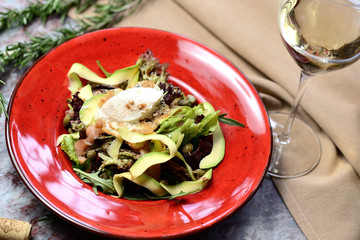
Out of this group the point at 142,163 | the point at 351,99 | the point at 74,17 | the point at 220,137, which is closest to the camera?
the point at 142,163

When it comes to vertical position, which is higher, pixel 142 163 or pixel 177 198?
pixel 142 163

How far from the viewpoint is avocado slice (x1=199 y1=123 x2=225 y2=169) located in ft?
6.84

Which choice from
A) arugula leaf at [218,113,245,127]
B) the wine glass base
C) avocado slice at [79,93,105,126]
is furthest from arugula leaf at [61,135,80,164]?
the wine glass base

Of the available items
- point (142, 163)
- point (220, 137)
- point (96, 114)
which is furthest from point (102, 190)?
point (220, 137)

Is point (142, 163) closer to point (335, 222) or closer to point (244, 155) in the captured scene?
point (244, 155)

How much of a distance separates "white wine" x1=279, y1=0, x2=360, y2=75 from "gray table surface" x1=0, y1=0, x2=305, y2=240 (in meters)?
0.80

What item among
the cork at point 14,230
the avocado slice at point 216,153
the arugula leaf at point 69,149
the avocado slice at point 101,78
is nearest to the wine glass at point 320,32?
the avocado slice at point 216,153

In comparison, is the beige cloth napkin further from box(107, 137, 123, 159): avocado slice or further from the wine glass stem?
box(107, 137, 123, 159): avocado slice

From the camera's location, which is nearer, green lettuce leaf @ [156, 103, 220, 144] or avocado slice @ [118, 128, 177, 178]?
avocado slice @ [118, 128, 177, 178]

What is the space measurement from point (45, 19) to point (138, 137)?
5.45ft

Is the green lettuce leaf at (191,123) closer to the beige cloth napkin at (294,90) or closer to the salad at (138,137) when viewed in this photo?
the salad at (138,137)

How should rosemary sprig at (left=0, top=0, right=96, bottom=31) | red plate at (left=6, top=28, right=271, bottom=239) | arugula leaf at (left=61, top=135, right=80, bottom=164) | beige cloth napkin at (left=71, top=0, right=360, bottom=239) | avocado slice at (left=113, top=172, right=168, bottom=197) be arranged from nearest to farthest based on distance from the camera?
red plate at (left=6, top=28, right=271, bottom=239), avocado slice at (left=113, top=172, right=168, bottom=197), arugula leaf at (left=61, top=135, right=80, bottom=164), beige cloth napkin at (left=71, top=0, right=360, bottom=239), rosemary sprig at (left=0, top=0, right=96, bottom=31)

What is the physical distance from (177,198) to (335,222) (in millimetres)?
946

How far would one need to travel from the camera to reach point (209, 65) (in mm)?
2506
